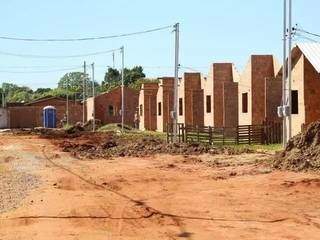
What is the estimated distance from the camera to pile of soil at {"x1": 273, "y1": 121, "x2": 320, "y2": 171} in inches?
733

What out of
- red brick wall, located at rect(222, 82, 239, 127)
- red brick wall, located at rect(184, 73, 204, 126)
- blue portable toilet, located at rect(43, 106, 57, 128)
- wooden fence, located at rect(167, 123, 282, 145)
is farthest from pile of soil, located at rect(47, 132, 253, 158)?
blue portable toilet, located at rect(43, 106, 57, 128)

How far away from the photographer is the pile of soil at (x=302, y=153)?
18.6 meters

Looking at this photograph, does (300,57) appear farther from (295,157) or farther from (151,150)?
(295,157)

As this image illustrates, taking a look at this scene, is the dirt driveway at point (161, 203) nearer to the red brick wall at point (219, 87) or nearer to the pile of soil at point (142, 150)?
the pile of soil at point (142, 150)

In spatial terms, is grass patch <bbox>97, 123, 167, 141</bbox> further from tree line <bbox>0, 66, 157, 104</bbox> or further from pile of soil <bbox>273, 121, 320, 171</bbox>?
tree line <bbox>0, 66, 157, 104</bbox>

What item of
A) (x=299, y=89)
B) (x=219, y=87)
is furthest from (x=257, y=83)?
(x=219, y=87)

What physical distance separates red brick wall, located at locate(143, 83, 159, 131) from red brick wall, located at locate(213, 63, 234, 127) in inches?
765

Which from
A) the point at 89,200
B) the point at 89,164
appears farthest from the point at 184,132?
the point at 89,200

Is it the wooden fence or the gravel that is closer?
the gravel

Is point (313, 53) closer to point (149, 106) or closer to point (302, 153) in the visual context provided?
point (302, 153)

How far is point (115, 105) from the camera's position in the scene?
7375cm

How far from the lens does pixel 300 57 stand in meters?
30.8

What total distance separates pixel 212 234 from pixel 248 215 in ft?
6.28

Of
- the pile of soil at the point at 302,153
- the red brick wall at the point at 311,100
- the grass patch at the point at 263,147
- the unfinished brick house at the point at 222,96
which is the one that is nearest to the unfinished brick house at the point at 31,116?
the unfinished brick house at the point at 222,96
